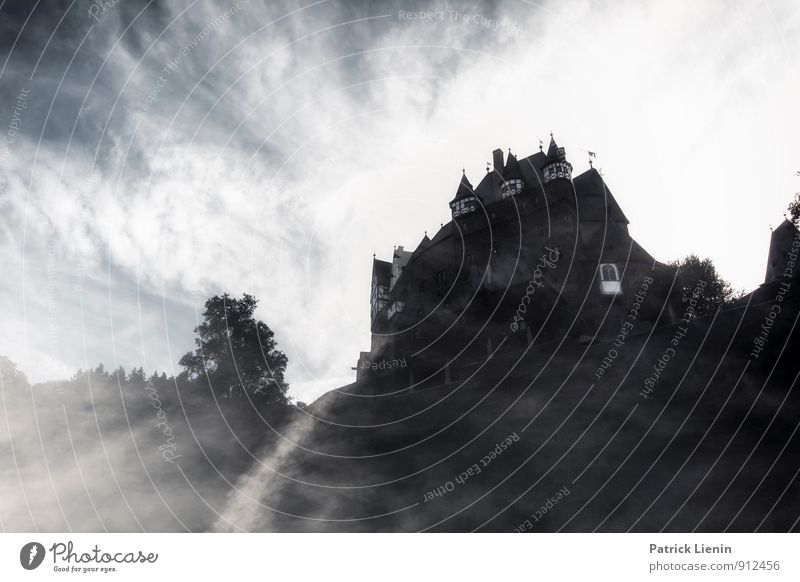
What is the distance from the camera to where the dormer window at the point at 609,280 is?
31.9m

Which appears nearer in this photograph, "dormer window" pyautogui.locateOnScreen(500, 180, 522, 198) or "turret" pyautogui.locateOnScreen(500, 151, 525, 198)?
"dormer window" pyautogui.locateOnScreen(500, 180, 522, 198)

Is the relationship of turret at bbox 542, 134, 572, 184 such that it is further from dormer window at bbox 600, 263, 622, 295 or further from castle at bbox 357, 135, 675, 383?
dormer window at bbox 600, 263, 622, 295

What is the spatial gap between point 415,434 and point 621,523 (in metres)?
8.09

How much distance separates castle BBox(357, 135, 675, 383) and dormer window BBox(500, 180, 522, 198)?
10 cm

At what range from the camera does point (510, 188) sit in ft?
129

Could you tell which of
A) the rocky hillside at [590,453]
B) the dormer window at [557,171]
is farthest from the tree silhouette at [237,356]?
the dormer window at [557,171]

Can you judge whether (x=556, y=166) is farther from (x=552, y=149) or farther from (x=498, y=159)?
(x=498, y=159)

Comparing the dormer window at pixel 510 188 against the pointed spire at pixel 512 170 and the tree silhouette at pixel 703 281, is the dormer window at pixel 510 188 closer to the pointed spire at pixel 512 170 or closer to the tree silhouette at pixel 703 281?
the pointed spire at pixel 512 170

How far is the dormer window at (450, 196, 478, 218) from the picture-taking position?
3966cm

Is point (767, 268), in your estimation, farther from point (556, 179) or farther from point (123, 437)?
point (123, 437)

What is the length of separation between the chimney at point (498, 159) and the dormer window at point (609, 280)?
48.0ft
